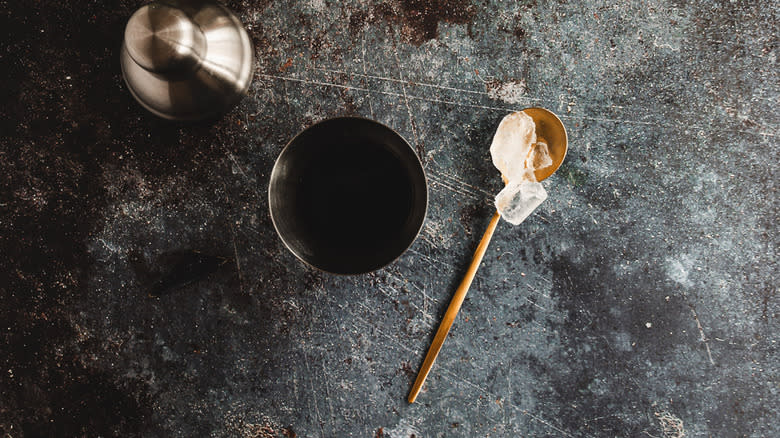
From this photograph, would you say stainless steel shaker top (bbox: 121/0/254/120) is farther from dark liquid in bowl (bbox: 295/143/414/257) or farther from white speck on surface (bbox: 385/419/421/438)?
white speck on surface (bbox: 385/419/421/438)

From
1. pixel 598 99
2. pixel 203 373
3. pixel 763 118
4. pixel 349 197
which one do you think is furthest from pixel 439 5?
pixel 203 373

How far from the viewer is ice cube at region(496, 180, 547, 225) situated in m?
1.08

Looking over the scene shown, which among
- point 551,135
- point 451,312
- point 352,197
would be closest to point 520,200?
point 551,135

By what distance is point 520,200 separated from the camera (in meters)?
1.09

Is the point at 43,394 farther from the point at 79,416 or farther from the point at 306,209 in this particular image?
the point at 306,209

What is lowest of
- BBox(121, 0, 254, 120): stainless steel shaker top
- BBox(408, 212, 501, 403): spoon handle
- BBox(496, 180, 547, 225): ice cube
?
BBox(408, 212, 501, 403): spoon handle

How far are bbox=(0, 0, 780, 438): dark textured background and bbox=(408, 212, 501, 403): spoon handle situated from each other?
31 mm

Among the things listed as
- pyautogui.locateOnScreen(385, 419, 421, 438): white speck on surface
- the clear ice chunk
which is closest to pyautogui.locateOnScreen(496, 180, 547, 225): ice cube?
the clear ice chunk

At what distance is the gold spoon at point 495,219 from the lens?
1089 mm

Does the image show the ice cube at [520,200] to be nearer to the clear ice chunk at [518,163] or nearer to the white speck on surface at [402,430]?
the clear ice chunk at [518,163]

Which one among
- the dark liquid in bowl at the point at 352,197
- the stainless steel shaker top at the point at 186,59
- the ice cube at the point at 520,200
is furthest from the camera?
the ice cube at the point at 520,200

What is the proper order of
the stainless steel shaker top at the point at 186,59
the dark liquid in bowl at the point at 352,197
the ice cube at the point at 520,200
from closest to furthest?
the stainless steel shaker top at the point at 186,59
the dark liquid in bowl at the point at 352,197
the ice cube at the point at 520,200

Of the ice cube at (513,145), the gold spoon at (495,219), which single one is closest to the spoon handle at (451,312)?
the gold spoon at (495,219)

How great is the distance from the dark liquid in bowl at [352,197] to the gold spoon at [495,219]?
11.1 inches
